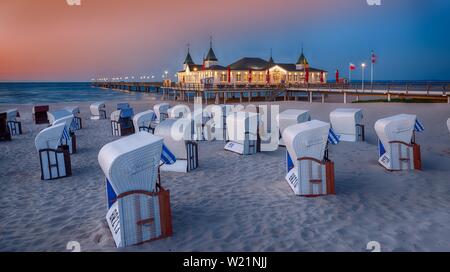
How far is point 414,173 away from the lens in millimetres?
9812

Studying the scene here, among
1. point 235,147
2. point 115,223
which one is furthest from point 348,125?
point 115,223

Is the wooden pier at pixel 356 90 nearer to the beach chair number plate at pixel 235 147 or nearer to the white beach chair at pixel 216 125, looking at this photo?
the white beach chair at pixel 216 125

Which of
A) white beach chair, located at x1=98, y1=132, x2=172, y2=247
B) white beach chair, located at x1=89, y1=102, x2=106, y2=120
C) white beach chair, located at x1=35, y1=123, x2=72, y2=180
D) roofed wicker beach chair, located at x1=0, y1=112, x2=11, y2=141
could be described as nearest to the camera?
white beach chair, located at x1=98, y1=132, x2=172, y2=247

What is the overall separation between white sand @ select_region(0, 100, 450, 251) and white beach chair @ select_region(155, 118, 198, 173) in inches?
18.0

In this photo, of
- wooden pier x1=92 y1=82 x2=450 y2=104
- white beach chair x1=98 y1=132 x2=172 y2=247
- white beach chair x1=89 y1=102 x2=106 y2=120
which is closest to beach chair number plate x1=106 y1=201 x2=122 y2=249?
white beach chair x1=98 y1=132 x2=172 y2=247

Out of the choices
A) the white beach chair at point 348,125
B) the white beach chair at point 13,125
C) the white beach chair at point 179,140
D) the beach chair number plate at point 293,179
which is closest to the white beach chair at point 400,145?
the beach chair number plate at point 293,179

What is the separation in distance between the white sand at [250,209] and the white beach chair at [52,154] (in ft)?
1.19

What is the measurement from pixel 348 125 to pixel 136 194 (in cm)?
1201

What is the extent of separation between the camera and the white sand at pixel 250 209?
5.75 metres

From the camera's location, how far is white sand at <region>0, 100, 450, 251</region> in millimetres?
5754

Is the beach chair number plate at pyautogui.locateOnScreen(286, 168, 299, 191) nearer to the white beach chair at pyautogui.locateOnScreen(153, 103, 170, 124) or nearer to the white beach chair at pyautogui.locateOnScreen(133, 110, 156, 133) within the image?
the white beach chair at pyautogui.locateOnScreen(133, 110, 156, 133)

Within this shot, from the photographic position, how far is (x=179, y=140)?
34.2ft
